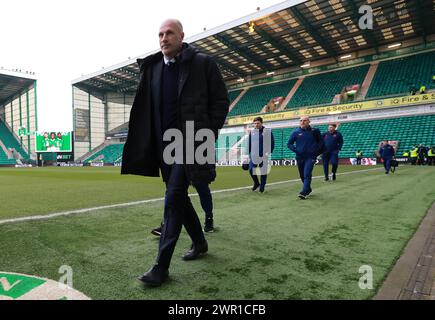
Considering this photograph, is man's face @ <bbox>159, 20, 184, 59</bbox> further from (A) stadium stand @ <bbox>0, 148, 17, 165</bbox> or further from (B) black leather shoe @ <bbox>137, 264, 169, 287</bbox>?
(A) stadium stand @ <bbox>0, 148, 17, 165</bbox>

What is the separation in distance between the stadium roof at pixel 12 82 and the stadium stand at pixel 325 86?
41401 millimetres

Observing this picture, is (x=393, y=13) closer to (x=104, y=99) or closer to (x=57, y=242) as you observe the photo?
Answer: (x=57, y=242)

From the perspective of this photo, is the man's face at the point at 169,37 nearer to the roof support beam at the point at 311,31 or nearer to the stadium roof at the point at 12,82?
the roof support beam at the point at 311,31

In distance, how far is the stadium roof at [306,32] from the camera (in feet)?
80.3

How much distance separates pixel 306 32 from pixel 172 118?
3068cm

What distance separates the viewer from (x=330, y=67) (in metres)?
35.8

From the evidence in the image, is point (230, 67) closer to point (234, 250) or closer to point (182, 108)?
point (234, 250)

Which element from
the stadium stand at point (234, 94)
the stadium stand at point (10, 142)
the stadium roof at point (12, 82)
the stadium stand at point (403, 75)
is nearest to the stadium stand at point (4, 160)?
the stadium stand at point (10, 142)

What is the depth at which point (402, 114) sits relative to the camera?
26.5 metres

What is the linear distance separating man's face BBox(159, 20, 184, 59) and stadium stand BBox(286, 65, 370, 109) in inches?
1247

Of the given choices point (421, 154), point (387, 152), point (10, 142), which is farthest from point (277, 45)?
point (10, 142)

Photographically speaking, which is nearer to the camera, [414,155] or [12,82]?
[414,155]

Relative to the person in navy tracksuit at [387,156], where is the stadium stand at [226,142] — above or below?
above

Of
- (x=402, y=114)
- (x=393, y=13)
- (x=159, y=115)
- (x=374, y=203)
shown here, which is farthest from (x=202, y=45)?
(x=159, y=115)
